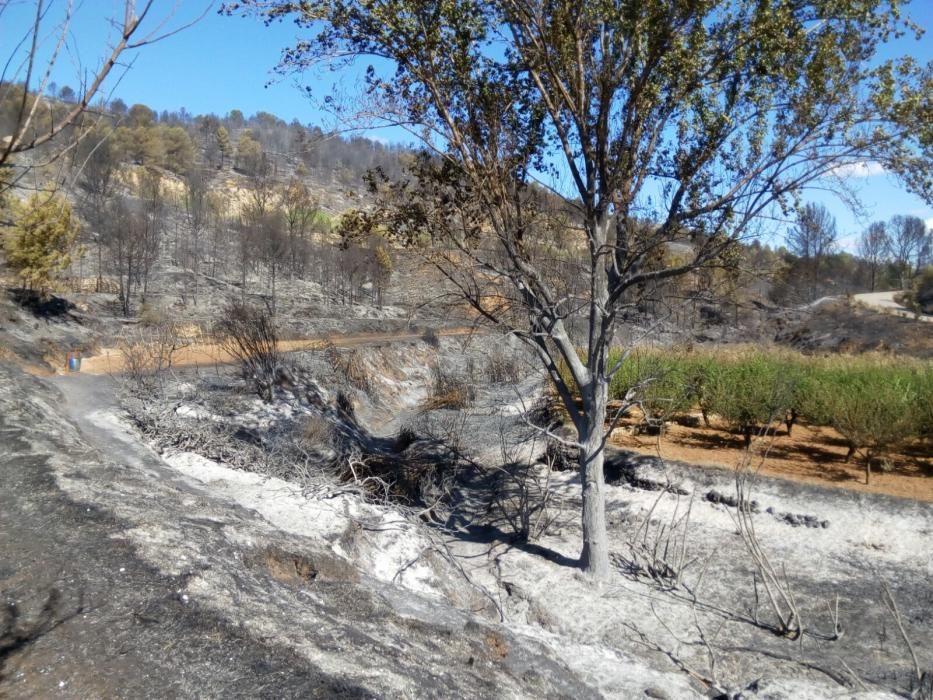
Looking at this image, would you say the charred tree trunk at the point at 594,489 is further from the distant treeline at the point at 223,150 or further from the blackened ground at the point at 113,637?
the distant treeline at the point at 223,150

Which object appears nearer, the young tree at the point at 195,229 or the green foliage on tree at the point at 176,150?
the young tree at the point at 195,229

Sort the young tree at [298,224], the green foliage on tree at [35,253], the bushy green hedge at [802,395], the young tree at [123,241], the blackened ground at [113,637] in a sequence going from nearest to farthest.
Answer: the blackened ground at [113,637] → the bushy green hedge at [802,395] → the green foliage on tree at [35,253] → the young tree at [123,241] → the young tree at [298,224]

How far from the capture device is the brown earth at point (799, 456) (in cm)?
1020

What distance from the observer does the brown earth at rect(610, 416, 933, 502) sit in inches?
402

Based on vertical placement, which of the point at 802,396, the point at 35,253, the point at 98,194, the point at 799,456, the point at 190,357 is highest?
the point at 98,194

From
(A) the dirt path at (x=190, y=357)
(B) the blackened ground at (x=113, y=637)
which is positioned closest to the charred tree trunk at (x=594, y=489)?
(B) the blackened ground at (x=113, y=637)

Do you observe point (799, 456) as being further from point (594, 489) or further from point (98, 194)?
point (98, 194)

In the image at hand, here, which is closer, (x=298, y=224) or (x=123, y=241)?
(x=123, y=241)

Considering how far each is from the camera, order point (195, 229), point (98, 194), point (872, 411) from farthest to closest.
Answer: point (195, 229), point (98, 194), point (872, 411)

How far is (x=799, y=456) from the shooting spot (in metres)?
11.8

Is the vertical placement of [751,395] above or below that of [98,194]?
below

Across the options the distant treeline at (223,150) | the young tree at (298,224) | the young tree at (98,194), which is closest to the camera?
the young tree at (98,194)

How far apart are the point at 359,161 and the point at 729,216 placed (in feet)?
239

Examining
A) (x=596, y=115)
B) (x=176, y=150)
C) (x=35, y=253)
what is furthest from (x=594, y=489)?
(x=176, y=150)
